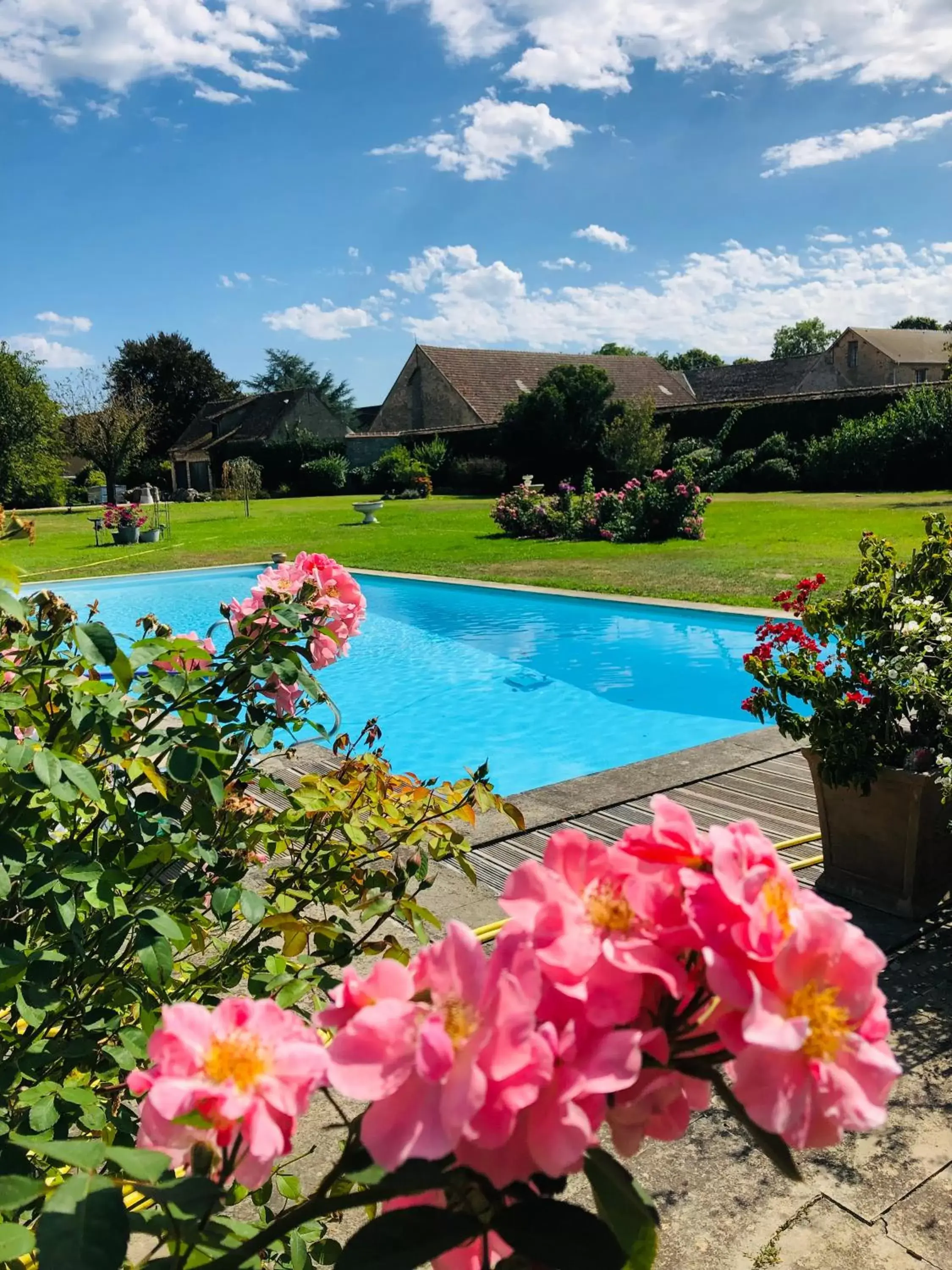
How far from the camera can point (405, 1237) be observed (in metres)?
0.62

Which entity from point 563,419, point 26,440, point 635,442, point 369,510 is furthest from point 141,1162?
point 26,440

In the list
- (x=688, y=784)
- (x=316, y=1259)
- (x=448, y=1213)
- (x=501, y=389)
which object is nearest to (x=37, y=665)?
(x=316, y=1259)

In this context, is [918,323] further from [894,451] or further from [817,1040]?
[817,1040]

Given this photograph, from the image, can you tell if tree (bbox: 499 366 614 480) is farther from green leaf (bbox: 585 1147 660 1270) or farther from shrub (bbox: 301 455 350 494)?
green leaf (bbox: 585 1147 660 1270)

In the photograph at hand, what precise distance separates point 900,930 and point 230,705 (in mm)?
3163

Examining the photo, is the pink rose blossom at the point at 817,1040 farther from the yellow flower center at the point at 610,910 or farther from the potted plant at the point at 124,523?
the potted plant at the point at 124,523

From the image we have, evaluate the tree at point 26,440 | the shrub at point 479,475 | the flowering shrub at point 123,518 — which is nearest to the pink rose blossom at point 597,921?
the flowering shrub at point 123,518

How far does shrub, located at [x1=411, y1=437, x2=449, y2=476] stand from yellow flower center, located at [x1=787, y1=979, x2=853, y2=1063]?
40.0 metres

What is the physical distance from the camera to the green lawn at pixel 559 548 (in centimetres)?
1530

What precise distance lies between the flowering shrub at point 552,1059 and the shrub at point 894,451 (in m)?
32.3

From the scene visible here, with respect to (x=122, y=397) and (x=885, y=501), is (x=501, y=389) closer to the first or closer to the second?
(x=122, y=397)

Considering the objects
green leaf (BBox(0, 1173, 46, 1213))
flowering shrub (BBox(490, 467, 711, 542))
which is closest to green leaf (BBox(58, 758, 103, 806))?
green leaf (BBox(0, 1173, 46, 1213))

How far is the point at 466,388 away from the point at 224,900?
4676cm

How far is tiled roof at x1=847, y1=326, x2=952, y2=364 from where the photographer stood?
57188mm
